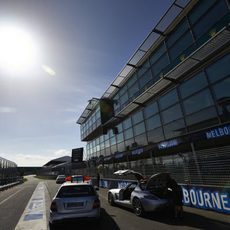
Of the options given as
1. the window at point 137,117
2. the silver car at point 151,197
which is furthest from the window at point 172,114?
the silver car at point 151,197

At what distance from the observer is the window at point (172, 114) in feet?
54.6

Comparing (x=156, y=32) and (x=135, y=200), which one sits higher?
(x=156, y=32)

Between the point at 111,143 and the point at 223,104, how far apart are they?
19.5 metres

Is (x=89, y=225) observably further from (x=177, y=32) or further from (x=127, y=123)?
(x=127, y=123)

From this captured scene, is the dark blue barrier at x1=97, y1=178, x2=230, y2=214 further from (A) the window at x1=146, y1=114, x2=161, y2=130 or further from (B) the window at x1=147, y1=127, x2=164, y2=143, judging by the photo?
(A) the window at x1=146, y1=114, x2=161, y2=130

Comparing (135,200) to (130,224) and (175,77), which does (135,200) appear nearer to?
(130,224)

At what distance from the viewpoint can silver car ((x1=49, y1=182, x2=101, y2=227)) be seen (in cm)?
680

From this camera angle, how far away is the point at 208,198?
9.23 metres

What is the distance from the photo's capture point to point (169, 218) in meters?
8.20

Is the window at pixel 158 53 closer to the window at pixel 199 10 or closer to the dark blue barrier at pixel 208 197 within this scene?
the window at pixel 199 10

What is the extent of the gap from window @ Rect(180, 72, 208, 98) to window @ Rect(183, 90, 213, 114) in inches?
17.7

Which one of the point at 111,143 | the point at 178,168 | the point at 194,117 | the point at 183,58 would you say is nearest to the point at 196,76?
the point at 183,58

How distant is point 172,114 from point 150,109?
360 cm

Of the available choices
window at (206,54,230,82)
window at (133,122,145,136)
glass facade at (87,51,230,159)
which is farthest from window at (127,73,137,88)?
window at (206,54,230,82)
